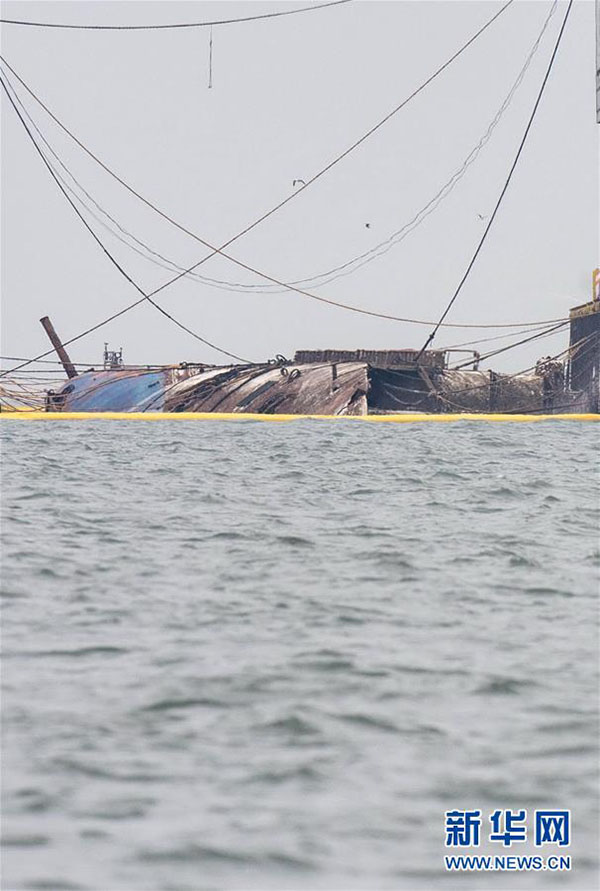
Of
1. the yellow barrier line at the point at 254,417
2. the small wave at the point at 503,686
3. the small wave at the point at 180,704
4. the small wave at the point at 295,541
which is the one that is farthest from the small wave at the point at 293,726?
the yellow barrier line at the point at 254,417

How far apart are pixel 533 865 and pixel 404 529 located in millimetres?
8579

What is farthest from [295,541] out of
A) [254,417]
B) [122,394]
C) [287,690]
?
[122,394]

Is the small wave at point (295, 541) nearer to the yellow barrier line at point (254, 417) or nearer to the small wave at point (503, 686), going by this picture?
the small wave at point (503, 686)

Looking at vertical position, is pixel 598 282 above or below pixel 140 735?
above

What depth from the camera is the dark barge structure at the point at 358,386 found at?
38.3m

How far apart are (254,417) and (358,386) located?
3.42 m

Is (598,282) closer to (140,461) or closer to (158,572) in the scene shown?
(140,461)

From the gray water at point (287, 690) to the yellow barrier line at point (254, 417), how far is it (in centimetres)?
2088

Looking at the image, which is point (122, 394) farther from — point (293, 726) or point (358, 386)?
point (293, 726)

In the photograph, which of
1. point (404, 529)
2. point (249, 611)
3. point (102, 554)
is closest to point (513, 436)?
point (404, 529)

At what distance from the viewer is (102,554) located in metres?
12.0

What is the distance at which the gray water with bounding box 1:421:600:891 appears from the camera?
5.34m

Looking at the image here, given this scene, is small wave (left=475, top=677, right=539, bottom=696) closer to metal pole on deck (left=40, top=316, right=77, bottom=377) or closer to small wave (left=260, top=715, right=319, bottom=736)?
small wave (left=260, top=715, right=319, bottom=736)

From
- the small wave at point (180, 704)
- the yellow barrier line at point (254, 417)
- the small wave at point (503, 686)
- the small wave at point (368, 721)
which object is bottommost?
the small wave at point (368, 721)
